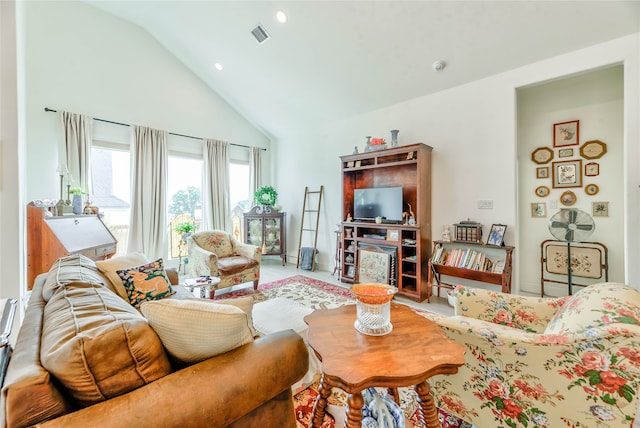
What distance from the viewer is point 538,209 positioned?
3.44 metres

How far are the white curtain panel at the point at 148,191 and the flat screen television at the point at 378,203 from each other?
3207 mm

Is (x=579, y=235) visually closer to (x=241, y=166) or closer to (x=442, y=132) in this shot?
(x=442, y=132)

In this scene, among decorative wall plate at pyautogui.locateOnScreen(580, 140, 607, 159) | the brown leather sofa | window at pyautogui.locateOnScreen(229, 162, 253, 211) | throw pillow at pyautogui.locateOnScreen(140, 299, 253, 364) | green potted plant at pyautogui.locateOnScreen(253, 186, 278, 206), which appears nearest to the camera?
the brown leather sofa

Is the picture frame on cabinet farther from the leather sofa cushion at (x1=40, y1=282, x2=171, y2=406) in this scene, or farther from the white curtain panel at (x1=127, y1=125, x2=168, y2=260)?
the white curtain panel at (x1=127, y1=125, x2=168, y2=260)

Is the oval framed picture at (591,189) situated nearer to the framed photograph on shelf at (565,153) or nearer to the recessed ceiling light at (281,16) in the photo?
the framed photograph on shelf at (565,153)

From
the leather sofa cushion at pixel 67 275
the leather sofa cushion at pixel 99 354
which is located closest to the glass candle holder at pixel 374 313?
the leather sofa cushion at pixel 99 354

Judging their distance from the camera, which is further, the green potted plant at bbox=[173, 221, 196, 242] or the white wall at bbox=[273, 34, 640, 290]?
the green potted plant at bbox=[173, 221, 196, 242]

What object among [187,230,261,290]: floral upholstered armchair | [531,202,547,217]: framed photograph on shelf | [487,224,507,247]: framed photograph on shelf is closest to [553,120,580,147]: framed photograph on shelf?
[531,202,547,217]: framed photograph on shelf

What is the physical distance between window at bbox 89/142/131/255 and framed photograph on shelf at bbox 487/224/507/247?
5.08 metres

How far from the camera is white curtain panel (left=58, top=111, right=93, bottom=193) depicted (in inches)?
140

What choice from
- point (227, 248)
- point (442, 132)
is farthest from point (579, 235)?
point (227, 248)

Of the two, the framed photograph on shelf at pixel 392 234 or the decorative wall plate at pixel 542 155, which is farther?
the framed photograph on shelf at pixel 392 234

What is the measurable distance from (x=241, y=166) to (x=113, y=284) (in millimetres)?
3976

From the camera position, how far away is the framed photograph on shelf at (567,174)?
318cm
